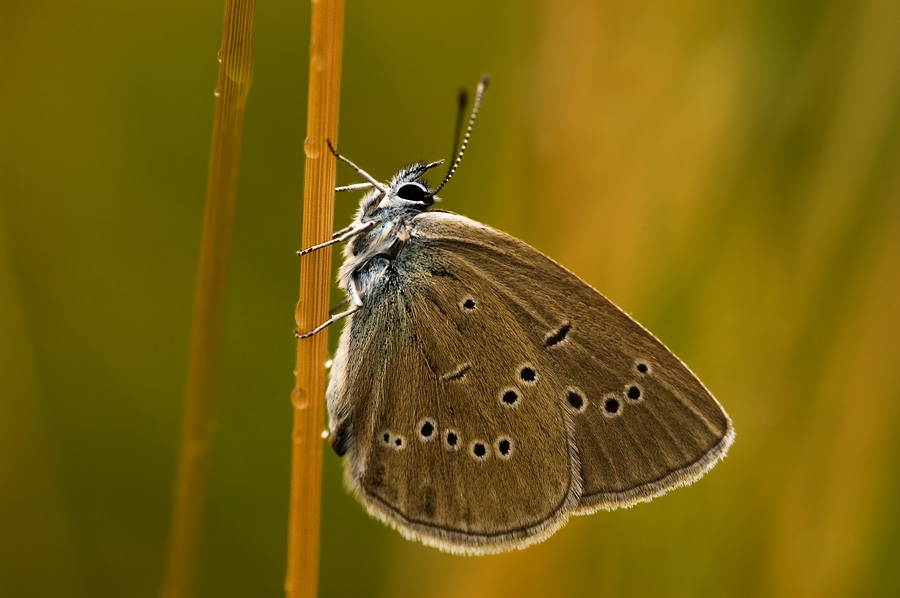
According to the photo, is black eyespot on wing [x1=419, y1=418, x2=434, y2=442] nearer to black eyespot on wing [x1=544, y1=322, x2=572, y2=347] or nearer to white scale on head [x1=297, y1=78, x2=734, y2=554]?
white scale on head [x1=297, y1=78, x2=734, y2=554]

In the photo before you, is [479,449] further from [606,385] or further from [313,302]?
[313,302]

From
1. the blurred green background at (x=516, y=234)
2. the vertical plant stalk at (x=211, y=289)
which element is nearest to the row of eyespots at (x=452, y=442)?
the blurred green background at (x=516, y=234)

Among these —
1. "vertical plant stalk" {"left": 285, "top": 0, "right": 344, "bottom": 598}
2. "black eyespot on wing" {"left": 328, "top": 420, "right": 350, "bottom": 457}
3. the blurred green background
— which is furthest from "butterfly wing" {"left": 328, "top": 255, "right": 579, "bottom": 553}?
"vertical plant stalk" {"left": 285, "top": 0, "right": 344, "bottom": 598}

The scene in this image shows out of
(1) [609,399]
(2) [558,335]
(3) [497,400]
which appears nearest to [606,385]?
(1) [609,399]

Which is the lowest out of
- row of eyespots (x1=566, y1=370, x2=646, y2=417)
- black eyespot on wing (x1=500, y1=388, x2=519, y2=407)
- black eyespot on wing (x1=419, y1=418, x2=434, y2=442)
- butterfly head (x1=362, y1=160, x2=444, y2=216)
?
black eyespot on wing (x1=419, y1=418, x2=434, y2=442)

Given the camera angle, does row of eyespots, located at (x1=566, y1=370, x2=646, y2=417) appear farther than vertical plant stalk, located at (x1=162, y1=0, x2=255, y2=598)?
Yes

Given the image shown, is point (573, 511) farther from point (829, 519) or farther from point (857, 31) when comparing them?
point (857, 31)
